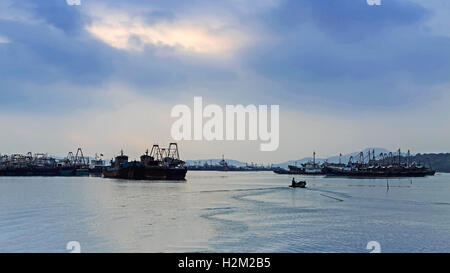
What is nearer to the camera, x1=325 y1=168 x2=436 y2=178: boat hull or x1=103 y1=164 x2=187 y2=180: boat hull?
x1=103 y1=164 x2=187 y2=180: boat hull

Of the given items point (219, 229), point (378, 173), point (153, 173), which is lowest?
point (378, 173)

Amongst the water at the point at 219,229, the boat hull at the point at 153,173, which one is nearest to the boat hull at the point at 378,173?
the boat hull at the point at 153,173

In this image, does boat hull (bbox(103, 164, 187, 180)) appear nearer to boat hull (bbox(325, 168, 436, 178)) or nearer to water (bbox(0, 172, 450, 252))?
water (bbox(0, 172, 450, 252))

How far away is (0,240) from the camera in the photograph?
26.7 meters

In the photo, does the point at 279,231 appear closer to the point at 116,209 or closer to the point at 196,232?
the point at 196,232

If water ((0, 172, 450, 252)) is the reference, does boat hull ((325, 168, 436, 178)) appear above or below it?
below

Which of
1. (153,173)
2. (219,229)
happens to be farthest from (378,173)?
(219,229)

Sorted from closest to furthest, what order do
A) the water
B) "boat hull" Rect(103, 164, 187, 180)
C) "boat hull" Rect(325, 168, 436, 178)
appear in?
the water
"boat hull" Rect(103, 164, 187, 180)
"boat hull" Rect(325, 168, 436, 178)

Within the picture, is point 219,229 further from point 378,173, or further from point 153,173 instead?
point 378,173

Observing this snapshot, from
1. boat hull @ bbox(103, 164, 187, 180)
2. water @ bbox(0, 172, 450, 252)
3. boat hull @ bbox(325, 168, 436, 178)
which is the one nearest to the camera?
water @ bbox(0, 172, 450, 252)

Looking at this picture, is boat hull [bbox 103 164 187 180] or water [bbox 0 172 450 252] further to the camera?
boat hull [bbox 103 164 187 180]

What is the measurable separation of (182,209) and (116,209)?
25.7 ft

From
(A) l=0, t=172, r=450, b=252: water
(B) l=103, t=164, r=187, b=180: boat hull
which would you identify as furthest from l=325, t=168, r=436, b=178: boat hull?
(A) l=0, t=172, r=450, b=252: water
